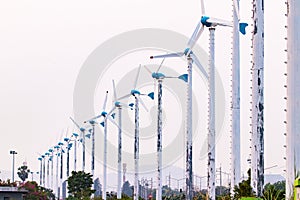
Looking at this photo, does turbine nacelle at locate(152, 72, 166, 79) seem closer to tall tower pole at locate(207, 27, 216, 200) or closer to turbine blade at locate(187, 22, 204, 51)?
turbine blade at locate(187, 22, 204, 51)

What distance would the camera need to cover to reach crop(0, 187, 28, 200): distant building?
104150mm

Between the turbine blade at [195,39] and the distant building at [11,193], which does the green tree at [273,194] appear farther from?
the distant building at [11,193]

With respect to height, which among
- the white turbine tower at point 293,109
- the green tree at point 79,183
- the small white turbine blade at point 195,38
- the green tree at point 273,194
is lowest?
the green tree at point 273,194

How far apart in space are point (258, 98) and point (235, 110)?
12.3 metres

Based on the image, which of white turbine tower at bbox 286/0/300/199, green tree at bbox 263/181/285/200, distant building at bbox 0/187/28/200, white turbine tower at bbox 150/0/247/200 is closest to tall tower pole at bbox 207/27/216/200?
white turbine tower at bbox 150/0/247/200

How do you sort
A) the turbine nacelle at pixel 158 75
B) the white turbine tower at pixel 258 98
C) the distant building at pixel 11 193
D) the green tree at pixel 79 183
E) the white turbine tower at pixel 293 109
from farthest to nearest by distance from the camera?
the green tree at pixel 79 183 → the distant building at pixel 11 193 → the turbine nacelle at pixel 158 75 → the white turbine tower at pixel 258 98 → the white turbine tower at pixel 293 109

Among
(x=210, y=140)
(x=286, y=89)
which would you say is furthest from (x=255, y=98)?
(x=210, y=140)

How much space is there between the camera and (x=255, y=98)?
82.7 feet

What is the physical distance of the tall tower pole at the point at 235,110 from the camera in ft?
123

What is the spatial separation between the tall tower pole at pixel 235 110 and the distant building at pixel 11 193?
68038 mm

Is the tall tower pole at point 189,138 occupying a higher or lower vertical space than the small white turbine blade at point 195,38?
lower

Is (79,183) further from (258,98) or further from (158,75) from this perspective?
(258,98)

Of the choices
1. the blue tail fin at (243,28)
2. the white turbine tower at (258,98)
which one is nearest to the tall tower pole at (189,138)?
the blue tail fin at (243,28)

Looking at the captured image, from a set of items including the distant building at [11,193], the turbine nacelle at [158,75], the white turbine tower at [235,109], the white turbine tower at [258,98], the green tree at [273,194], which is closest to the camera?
the green tree at [273,194]
